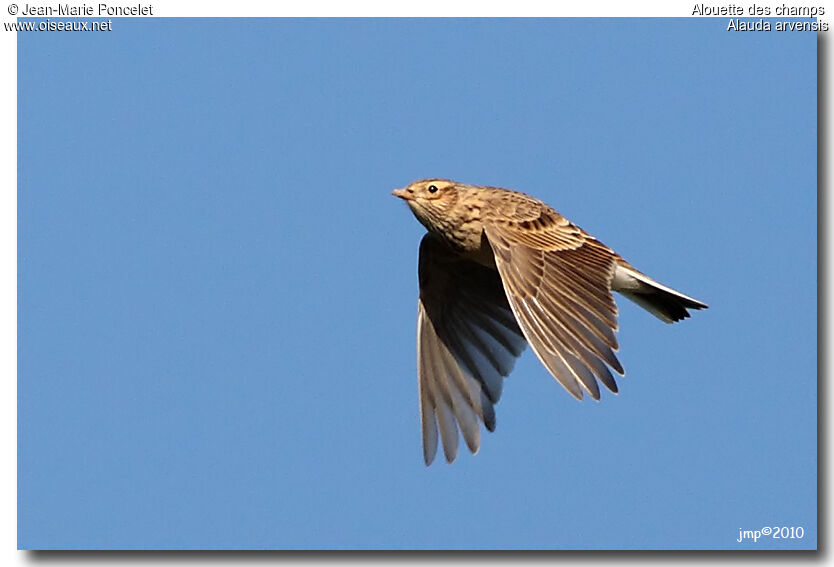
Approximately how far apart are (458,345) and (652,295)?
5.32 feet

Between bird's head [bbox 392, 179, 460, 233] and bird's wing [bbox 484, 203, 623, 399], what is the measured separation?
0.34 m

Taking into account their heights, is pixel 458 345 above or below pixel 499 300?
below

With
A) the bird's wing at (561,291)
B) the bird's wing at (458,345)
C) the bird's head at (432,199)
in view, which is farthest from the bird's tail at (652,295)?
the bird's head at (432,199)

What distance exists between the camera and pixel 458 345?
1104 centimetres

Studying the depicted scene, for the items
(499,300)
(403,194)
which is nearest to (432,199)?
(403,194)

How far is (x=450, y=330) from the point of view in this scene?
11125mm

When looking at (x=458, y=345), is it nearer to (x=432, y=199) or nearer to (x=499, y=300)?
(x=499, y=300)

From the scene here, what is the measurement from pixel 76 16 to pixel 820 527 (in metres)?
5.93

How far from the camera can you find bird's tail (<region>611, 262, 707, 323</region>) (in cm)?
998

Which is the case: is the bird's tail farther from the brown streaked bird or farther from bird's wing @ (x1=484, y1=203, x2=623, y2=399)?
bird's wing @ (x1=484, y1=203, x2=623, y2=399)

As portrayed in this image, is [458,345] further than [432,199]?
Yes

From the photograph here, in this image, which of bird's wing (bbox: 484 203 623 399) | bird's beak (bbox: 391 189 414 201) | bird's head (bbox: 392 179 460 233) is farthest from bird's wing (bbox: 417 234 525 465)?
bird's wing (bbox: 484 203 623 399)
